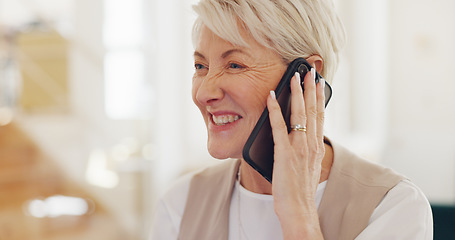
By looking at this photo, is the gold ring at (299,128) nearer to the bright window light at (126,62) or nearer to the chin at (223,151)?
the chin at (223,151)

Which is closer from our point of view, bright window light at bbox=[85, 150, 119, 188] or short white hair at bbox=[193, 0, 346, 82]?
short white hair at bbox=[193, 0, 346, 82]

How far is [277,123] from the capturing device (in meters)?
0.94

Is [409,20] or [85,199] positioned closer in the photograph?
[85,199]

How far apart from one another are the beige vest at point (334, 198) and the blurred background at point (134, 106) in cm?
84

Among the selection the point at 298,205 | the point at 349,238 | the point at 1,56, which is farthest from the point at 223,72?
the point at 1,56

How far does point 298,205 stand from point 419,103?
436 cm

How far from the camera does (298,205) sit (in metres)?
0.89

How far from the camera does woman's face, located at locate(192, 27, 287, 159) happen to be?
985 millimetres

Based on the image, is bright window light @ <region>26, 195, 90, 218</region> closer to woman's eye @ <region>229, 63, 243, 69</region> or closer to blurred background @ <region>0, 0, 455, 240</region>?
blurred background @ <region>0, 0, 455, 240</region>

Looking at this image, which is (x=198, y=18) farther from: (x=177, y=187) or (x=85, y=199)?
(x=85, y=199)

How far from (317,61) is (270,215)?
0.37 m

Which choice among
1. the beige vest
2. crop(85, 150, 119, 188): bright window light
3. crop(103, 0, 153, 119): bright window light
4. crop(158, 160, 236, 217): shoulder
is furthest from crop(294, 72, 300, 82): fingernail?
crop(85, 150, 119, 188): bright window light

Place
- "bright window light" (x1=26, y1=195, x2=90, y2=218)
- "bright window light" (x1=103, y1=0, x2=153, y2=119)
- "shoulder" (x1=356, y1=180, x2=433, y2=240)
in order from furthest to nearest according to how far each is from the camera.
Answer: "bright window light" (x1=26, y1=195, x2=90, y2=218) → "bright window light" (x1=103, y1=0, x2=153, y2=119) → "shoulder" (x1=356, y1=180, x2=433, y2=240)

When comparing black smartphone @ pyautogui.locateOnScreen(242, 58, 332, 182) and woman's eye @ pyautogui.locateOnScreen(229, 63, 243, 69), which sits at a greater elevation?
woman's eye @ pyautogui.locateOnScreen(229, 63, 243, 69)
